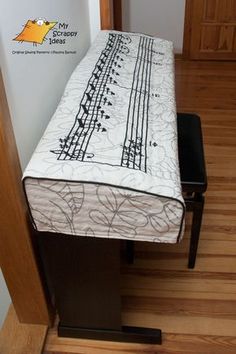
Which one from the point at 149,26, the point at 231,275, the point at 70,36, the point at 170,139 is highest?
the point at 70,36

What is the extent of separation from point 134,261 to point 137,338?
1.19 ft

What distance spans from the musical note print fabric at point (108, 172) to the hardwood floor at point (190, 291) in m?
0.57

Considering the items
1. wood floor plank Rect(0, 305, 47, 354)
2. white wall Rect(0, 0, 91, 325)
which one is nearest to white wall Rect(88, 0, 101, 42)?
white wall Rect(0, 0, 91, 325)

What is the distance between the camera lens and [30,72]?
3.56 ft

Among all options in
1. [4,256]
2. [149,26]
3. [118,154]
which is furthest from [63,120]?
[149,26]

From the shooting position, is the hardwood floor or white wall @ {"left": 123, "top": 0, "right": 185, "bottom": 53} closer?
the hardwood floor

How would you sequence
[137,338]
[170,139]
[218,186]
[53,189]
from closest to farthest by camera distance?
[53,189]
[170,139]
[137,338]
[218,186]

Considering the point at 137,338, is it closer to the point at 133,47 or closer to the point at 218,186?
the point at 218,186

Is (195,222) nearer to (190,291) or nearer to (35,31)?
(190,291)

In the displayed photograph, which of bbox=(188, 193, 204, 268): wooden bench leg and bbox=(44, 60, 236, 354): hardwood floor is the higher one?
bbox=(188, 193, 204, 268): wooden bench leg

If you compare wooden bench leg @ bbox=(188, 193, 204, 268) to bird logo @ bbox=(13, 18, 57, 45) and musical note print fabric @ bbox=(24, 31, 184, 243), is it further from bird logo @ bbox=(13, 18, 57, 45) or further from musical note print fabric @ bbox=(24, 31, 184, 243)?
bird logo @ bbox=(13, 18, 57, 45)

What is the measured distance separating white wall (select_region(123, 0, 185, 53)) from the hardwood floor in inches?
76.3

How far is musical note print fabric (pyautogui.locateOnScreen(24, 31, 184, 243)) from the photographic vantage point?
818 mm

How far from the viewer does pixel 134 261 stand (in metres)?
1.54
